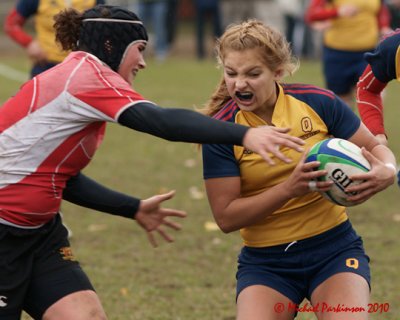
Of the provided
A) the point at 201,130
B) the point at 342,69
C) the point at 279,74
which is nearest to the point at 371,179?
the point at 279,74

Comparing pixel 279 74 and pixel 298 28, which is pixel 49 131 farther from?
pixel 298 28

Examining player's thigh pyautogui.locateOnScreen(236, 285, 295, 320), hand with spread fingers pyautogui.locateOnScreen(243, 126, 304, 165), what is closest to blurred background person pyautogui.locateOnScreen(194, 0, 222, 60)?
player's thigh pyautogui.locateOnScreen(236, 285, 295, 320)

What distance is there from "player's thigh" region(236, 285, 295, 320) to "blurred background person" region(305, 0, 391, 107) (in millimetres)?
6543

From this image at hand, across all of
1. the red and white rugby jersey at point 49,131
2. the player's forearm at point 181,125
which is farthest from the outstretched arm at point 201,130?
the red and white rugby jersey at point 49,131

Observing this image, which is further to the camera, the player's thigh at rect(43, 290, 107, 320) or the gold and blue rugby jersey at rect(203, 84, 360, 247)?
the gold and blue rugby jersey at rect(203, 84, 360, 247)

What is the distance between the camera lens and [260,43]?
14.3 ft

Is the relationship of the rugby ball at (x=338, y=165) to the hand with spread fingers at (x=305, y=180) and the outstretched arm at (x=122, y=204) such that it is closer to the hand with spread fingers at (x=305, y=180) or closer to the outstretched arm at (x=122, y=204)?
the hand with spread fingers at (x=305, y=180)

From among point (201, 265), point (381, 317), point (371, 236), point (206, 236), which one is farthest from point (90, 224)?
point (381, 317)

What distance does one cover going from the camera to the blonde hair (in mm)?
4367

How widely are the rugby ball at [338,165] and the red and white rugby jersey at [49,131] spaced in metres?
0.87

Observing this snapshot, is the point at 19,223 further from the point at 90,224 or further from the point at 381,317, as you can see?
the point at 90,224

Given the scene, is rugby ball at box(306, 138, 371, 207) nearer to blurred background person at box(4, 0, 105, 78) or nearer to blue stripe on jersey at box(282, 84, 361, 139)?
blue stripe on jersey at box(282, 84, 361, 139)

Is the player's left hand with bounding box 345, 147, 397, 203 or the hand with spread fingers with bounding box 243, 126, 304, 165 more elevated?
the hand with spread fingers with bounding box 243, 126, 304, 165

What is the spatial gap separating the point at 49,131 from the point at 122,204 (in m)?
0.64
